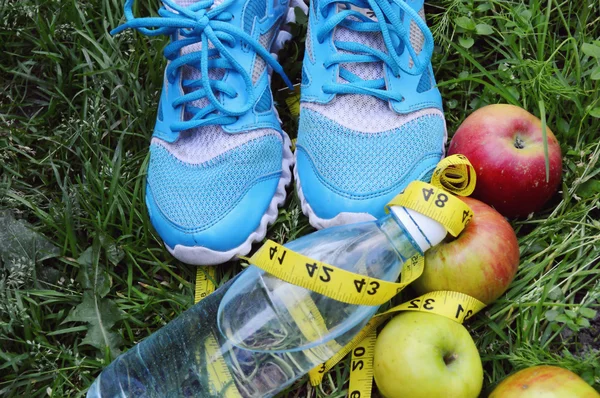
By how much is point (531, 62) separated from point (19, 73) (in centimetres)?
202

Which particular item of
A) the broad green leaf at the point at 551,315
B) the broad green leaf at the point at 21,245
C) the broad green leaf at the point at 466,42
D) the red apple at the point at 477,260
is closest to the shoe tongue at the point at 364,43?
the broad green leaf at the point at 466,42

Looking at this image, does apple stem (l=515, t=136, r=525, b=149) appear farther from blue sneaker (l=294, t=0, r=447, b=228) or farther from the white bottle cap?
the white bottle cap

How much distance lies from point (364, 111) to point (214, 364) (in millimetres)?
1011

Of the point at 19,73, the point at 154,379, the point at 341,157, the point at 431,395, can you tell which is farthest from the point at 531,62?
the point at 19,73

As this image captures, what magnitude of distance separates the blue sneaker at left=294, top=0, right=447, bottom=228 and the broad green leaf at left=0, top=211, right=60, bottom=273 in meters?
0.95

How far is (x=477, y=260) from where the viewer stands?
2166mm

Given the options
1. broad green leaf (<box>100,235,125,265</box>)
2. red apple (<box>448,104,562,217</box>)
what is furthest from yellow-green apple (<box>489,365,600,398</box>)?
broad green leaf (<box>100,235,125,265</box>)

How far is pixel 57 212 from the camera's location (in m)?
2.60

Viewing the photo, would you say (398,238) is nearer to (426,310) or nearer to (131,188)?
(426,310)

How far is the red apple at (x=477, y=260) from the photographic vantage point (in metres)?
2.17

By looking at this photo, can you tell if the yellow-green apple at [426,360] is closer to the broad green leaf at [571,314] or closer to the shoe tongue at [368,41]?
the broad green leaf at [571,314]

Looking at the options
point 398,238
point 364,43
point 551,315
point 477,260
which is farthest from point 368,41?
point 551,315

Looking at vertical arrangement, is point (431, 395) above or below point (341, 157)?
below

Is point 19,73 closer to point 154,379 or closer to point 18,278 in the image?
point 18,278
